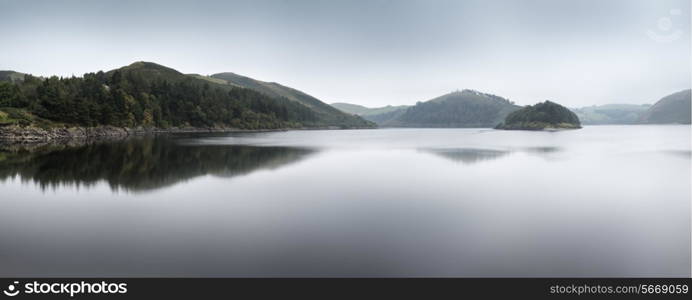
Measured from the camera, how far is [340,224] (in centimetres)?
1619

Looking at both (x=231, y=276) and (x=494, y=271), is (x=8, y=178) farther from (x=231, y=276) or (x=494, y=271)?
(x=494, y=271)

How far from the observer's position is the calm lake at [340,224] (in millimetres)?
11398

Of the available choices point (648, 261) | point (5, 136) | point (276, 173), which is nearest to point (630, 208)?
point (648, 261)

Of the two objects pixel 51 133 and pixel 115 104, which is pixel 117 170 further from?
pixel 115 104

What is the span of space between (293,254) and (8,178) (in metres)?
27.3

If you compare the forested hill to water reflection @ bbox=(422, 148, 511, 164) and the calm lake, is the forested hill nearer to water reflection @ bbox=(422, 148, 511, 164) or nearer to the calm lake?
the calm lake

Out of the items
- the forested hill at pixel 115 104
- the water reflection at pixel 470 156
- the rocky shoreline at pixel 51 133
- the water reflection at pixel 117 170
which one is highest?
the forested hill at pixel 115 104

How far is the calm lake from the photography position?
37.4 feet

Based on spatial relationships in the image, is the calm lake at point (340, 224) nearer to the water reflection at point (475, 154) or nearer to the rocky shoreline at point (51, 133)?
the water reflection at point (475, 154)

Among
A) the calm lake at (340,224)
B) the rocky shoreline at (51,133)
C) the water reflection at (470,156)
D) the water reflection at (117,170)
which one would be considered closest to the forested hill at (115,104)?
the rocky shoreline at (51,133)

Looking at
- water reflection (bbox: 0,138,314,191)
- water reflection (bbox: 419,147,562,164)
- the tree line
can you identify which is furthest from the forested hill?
water reflection (bbox: 419,147,562,164)

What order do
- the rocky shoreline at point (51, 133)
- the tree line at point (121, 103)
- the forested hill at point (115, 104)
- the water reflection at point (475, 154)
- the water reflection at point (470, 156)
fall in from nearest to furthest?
the water reflection at point (470, 156) → the water reflection at point (475, 154) → the rocky shoreline at point (51, 133) → the forested hill at point (115, 104) → the tree line at point (121, 103)
